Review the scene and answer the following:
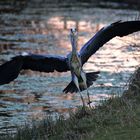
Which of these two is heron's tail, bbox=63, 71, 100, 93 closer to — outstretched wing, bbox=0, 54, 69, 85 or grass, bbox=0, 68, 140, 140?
outstretched wing, bbox=0, 54, 69, 85

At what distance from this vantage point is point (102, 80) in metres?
15.1

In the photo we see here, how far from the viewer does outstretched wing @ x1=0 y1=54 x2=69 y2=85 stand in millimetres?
8727

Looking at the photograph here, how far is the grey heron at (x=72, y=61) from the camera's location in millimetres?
8781

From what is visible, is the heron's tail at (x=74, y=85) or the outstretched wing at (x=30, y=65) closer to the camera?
the outstretched wing at (x=30, y=65)

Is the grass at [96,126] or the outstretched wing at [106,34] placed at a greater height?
the outstretched wing at [106,34]

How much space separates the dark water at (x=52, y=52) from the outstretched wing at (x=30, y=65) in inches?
55.2

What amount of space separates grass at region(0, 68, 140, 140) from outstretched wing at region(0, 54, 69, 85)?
0.81 m

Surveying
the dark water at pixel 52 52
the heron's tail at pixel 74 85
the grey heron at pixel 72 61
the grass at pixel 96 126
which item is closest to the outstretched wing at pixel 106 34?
the grey heron at pixel 72 61

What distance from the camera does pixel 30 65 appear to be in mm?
9188

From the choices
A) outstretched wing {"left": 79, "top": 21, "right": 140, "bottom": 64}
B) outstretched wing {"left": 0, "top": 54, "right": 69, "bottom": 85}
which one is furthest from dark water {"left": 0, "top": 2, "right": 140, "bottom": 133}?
outstretched wing {"left": 79, "top": 21, "right": 140, "bottom": 64}

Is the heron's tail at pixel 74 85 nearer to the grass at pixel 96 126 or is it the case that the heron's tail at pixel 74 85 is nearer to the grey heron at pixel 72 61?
the grey heron at pixel 72 61

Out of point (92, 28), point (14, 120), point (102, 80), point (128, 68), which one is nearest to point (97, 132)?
point (14, 120)

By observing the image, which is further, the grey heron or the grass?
the grey heron

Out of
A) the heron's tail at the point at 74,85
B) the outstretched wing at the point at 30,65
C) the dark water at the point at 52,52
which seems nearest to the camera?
the outstretched wing at the point at 30,65
